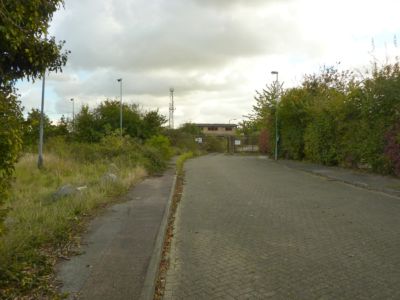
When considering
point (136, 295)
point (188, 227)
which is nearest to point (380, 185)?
point (188, 227)

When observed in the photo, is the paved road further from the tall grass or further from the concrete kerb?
the tall grass

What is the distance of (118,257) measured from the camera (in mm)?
6426

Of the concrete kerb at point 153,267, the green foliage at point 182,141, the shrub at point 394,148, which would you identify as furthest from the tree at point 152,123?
the concrete kerb at point 153,267

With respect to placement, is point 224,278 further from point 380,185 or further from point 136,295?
point 380,185

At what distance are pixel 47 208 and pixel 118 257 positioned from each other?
3530mm

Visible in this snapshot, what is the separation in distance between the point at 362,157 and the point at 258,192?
24.2 ft

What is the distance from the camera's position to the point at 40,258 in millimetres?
5895

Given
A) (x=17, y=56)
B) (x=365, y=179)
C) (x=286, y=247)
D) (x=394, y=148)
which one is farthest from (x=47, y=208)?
(x=394, y=148)

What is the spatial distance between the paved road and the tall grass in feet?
5.65

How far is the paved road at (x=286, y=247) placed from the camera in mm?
5352

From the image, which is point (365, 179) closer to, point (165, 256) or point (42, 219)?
point (165, 256)

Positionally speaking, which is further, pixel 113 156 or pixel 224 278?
pixel 113 156

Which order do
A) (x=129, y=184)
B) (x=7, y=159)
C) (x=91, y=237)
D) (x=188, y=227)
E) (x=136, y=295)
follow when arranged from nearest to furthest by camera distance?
(x=7, y=159) < (x=136, y=295) < (x=91, y=237) < (x=188, y=227) < (x=129, y=184)

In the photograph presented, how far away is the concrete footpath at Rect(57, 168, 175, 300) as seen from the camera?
5129 mm
